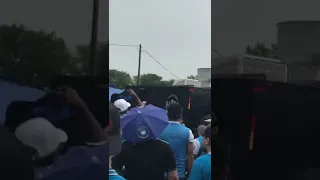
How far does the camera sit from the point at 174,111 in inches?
94.7

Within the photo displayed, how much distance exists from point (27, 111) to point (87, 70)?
22 centimetres

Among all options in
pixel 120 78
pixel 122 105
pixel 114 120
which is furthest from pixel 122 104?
pixel 114 120

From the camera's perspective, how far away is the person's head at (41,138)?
1.20m

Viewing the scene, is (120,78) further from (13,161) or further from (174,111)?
(13,161)

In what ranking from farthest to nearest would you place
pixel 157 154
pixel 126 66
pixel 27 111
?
pixel 157 154, pixel 126 66, pixel 27 111

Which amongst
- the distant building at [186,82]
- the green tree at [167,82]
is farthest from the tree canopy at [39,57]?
the green tree at [167,82]

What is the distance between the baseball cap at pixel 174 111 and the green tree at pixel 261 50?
43.6 inches

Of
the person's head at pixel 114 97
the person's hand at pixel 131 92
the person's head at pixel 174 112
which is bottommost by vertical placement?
the person's head at pixel 174 112

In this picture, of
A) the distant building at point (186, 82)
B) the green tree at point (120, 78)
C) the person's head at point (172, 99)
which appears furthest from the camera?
the person's head at point (172, 99)

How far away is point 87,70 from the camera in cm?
125

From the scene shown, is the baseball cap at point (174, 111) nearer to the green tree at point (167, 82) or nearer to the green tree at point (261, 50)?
the green tree at point (167, 82)

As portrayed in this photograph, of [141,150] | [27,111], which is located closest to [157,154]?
[141,150]

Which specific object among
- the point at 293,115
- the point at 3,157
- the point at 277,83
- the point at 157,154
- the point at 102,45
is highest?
the point at 102,45

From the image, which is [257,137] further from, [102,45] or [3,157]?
[3,157]
